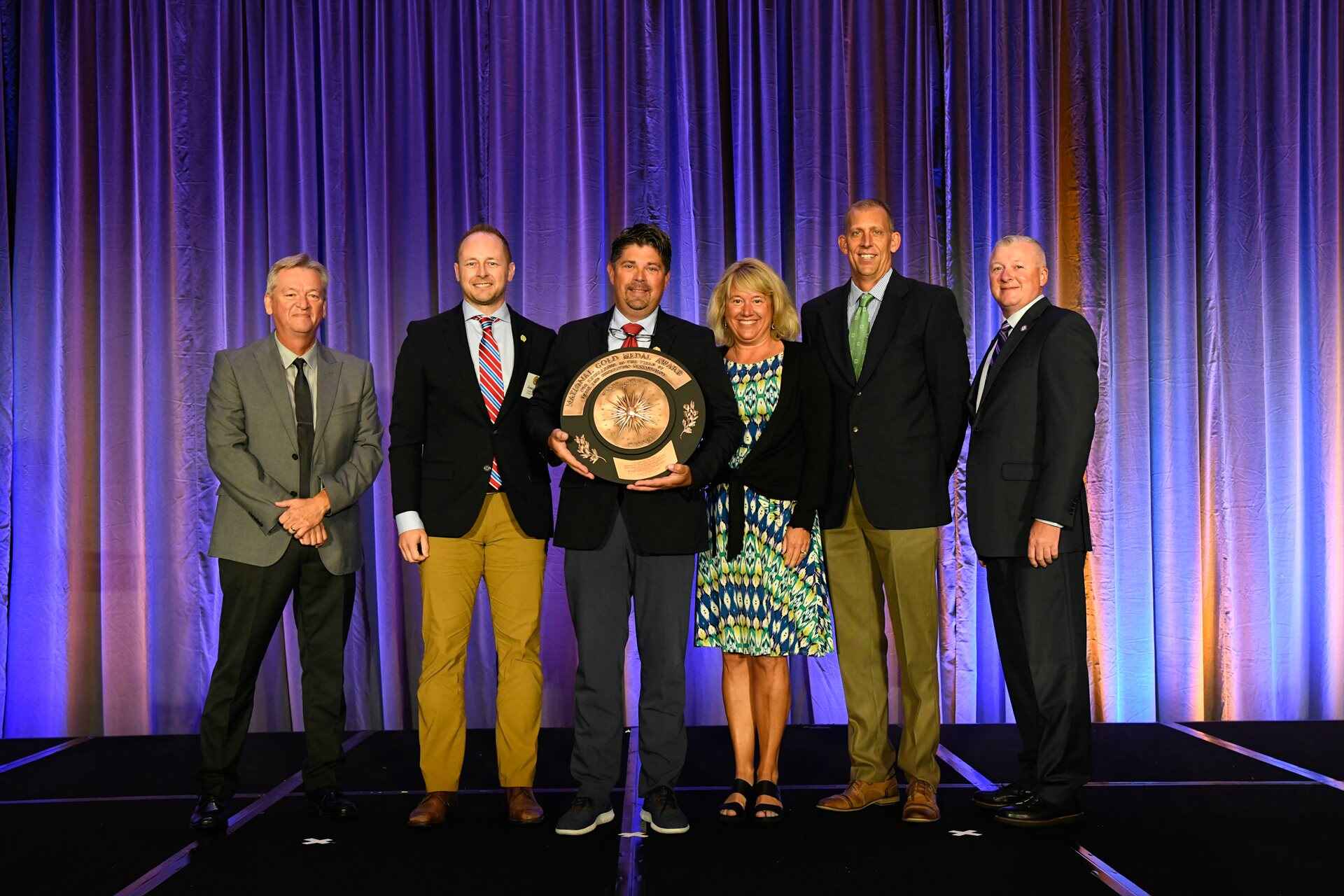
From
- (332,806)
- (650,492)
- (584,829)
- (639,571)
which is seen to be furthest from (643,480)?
(332,806)

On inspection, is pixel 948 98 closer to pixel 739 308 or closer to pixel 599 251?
pixel 599 251

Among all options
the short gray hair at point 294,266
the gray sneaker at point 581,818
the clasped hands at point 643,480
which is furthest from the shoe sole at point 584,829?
the short gray hair at point 294,266

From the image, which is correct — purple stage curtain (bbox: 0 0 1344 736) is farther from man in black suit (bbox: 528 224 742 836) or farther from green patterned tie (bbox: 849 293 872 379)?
man in black suit (bbox: 528 224 742 836)

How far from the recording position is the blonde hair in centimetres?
299

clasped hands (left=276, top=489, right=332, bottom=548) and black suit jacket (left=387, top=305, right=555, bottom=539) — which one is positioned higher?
black suit jacket (left=387, top=305, right=555, bottom=539)

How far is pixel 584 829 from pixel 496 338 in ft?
4.66

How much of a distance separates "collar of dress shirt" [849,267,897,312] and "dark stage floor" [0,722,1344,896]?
59.7 inches

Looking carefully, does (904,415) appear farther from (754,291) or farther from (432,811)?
(432,811)

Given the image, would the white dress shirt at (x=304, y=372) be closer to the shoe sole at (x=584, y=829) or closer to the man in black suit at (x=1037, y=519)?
the shoe sole at (x=584, y=829)

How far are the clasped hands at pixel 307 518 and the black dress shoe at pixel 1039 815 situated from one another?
6.92 feet

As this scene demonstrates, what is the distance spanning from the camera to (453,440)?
2.95m

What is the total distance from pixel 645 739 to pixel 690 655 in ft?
5.24

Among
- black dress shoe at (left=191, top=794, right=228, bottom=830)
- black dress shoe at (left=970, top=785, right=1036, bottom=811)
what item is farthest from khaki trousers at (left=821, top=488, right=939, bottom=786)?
black dress shoe at (left=191, top=794, right=228, bottom=830)

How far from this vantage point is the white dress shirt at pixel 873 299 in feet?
10.1
